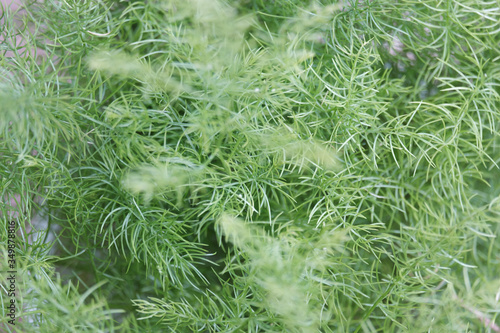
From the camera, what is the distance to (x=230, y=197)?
23.8 inches

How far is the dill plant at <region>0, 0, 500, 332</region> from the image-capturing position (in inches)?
21.8

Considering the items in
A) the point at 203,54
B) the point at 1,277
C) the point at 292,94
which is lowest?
the point at 1,277

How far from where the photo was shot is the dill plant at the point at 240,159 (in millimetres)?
553

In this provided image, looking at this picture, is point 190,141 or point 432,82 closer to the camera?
point 190,141

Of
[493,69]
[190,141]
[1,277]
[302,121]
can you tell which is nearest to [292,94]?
[302,121]

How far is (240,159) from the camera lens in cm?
62

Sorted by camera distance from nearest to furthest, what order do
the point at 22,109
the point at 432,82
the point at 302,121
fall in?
the point at 22,109
the point at 302,121
the point at 432,82

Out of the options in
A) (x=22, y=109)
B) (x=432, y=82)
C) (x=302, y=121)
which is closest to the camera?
(x=22, y=109)

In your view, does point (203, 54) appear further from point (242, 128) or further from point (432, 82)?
point (432, 82)

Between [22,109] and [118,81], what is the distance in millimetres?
151

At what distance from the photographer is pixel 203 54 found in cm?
51

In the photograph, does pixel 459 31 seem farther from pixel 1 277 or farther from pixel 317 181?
pixel 1 277

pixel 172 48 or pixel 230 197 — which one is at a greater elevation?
pixel 172 48

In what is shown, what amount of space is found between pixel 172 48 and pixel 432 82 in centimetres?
41
